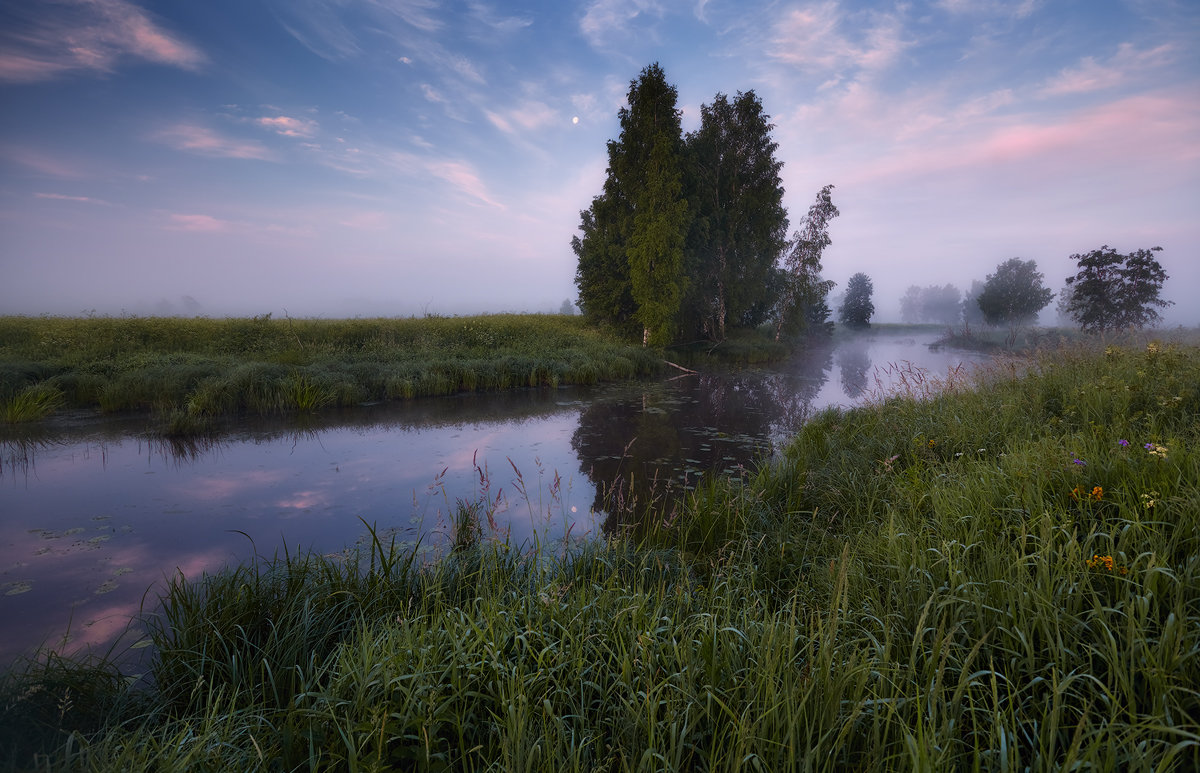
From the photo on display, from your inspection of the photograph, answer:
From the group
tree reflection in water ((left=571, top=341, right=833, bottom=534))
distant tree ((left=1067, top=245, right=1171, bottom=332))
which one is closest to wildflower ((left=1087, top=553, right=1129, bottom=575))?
tree reflection in water ((left=571, top=341, right=833, bottom=534))

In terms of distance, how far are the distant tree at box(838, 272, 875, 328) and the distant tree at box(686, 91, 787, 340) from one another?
2627cm

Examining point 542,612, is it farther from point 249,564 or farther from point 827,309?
point 827,309

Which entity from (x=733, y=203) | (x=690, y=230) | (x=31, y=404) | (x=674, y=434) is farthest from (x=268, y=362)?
(x=733, y=203)

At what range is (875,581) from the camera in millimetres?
2930

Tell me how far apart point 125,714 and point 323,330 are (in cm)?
1812

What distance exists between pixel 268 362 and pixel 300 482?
24.5ft

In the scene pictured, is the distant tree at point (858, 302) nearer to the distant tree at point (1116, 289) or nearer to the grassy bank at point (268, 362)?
the distant tree at point (1116, 289)

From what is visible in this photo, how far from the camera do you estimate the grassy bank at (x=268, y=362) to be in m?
10.0

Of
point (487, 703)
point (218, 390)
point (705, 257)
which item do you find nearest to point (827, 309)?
point (705, 257)

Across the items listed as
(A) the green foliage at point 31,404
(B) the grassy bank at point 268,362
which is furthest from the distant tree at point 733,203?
(A) the green foliage at point 31,404

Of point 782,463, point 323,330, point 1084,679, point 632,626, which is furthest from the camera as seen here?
point 323,330

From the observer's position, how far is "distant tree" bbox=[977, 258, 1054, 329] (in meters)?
38.5

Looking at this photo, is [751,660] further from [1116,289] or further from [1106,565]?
[1116,289]

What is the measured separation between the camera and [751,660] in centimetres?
213
